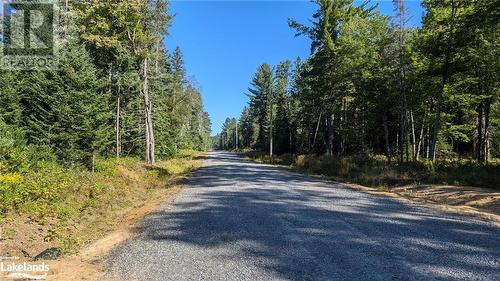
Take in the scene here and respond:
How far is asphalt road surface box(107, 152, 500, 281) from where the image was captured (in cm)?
543

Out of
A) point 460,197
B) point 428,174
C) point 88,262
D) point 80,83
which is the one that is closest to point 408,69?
point 428,174

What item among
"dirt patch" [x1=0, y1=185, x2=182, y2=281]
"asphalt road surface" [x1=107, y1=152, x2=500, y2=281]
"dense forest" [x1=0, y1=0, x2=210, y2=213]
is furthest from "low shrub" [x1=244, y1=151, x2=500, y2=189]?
"dense forest" [x1=0, y1=0, x2=210, y2=213]

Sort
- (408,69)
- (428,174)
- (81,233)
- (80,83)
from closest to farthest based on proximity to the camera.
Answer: (81,233)
(428,174)
(80,83)
(408,69)

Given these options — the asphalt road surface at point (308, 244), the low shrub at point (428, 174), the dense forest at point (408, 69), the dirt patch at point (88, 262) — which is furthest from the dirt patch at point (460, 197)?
the dirt patch at point (88, 262)

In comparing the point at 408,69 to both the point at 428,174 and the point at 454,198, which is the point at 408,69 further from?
the point at 454,198

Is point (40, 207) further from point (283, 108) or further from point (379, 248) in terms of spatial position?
point (283, 108)

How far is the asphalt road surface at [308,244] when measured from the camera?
17.8 ft

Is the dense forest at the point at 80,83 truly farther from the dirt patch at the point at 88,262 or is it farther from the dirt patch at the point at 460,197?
the dirt patch at the point at 460,197

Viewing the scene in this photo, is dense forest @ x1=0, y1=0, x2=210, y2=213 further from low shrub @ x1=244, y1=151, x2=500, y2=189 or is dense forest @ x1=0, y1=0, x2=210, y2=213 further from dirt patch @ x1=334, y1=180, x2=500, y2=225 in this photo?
dirt patch @ x1=334, y1=180, x2=500, y2=225

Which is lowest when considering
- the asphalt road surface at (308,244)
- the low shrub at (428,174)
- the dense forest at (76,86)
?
the asphalt road surface at (308,244)

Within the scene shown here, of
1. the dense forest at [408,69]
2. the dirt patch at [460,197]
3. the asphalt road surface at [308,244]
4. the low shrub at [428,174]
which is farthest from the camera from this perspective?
the dense forest at [408,69]

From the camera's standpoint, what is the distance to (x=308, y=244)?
6.74m

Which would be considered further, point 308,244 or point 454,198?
point 454,198

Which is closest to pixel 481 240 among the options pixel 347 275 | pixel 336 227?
pixel 336 227
